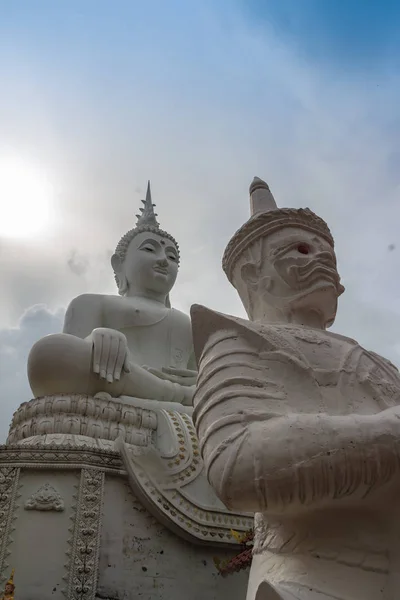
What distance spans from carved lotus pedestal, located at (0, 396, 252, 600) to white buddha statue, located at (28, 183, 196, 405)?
2.14 feet

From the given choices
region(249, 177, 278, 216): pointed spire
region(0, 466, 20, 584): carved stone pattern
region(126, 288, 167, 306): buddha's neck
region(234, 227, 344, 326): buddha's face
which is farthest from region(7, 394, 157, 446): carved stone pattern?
region(126, 288, 167, 306): buddha's neck

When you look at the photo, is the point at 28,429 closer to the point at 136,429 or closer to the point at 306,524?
the point at 136,429

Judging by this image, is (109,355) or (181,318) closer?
(109,355)

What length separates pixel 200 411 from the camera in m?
2.49

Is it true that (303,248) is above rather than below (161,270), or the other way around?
below

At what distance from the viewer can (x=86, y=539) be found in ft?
13.5

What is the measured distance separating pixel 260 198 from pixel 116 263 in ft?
16.6

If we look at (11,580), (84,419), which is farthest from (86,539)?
(84,419)

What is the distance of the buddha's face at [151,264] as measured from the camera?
26.0 ft

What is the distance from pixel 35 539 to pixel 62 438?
0.83 meters

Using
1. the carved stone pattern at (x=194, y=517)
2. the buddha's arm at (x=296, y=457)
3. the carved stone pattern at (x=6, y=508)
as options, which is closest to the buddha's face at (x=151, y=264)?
the carved stone pattern at (x=194, y=517)

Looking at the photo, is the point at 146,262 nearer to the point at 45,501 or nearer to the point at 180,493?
the point at 180,493

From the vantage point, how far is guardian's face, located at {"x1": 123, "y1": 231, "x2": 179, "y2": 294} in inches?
312

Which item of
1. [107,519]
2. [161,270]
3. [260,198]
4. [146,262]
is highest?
[146,262]
